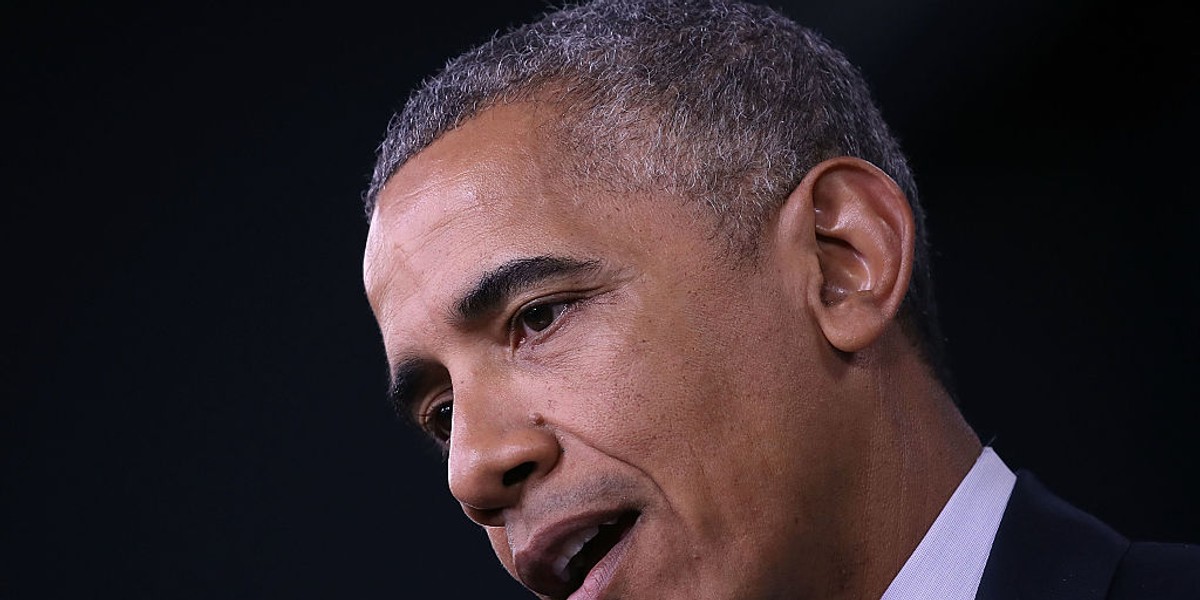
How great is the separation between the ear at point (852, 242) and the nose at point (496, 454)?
36 centimetres

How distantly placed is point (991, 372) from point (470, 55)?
5.64ft

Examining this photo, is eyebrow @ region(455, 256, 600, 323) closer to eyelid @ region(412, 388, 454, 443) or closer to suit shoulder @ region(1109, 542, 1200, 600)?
eyelid @ region(412, 388, 454, 443)

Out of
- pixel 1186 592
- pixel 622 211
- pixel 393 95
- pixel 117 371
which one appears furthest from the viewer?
pixel 393 95

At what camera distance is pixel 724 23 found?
1.80 meters

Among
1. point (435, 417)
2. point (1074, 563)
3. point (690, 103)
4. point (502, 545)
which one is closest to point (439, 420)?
point (435, 417)

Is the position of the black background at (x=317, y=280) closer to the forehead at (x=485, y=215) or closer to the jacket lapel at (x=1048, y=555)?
the forehead at (x=485, y=215)

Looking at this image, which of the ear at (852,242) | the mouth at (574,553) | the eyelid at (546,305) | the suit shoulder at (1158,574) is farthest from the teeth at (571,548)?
the suit shoulder at (1158,574)

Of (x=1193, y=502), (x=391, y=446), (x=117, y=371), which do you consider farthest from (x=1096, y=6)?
(x=117, y=371)

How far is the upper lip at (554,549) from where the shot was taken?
140 cm

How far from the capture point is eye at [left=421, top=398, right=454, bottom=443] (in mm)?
1667

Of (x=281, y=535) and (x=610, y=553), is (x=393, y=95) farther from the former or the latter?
(x=610, y=553)

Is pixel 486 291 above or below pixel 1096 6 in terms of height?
below

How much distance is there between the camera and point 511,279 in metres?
1.48

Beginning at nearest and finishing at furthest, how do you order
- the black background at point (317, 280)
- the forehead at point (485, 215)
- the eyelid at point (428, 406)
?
1. the forehead at point (485, 215)
2. the eyelid at point (428, 406)
3. the black background at point (317, 280)
